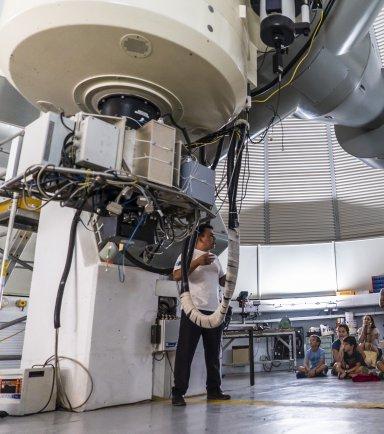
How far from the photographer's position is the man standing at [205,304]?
330 centimetres

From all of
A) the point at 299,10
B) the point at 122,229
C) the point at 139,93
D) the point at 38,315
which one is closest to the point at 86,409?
the point at 38,315

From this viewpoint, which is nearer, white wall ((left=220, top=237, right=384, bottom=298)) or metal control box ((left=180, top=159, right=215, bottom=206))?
metal control box ((left=180, top=159, right=215, bottom=206))

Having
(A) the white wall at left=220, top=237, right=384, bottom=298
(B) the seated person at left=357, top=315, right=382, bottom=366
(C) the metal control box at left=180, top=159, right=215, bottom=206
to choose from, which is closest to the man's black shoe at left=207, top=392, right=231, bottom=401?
(C) the metal control box at left=180, top=159, right=215, bottom=206

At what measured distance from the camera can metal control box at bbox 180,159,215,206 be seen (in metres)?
2.42

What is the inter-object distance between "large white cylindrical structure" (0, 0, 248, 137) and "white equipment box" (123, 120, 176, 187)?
0.23m

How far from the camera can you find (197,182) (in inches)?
96.3

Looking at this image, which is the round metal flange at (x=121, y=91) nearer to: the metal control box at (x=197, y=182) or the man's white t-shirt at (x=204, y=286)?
the metal control box at (x=197, y=182)

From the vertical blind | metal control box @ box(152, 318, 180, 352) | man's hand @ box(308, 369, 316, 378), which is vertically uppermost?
the vertical blind

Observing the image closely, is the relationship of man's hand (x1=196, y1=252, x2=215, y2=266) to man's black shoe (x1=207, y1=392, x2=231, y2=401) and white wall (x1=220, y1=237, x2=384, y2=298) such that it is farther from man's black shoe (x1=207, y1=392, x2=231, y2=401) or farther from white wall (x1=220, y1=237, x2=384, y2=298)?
white wall (x1=220, y1=237, x2=384, y2=298)

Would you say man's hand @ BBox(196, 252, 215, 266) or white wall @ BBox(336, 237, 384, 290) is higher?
white wall @ BBox(336, 237, 384, 290)

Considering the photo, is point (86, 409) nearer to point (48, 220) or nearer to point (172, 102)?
point (48, 220)

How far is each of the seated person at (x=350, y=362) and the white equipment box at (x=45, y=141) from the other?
504 cm

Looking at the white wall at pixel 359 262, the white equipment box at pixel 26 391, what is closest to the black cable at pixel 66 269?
the white equipment box at pixel 26 391

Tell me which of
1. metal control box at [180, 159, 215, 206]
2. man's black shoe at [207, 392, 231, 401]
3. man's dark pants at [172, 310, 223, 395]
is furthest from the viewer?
man's black shoe at [207, 392, 231, 401]
